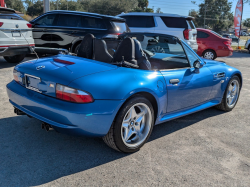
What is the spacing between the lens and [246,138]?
149 inches

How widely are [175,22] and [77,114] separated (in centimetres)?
941

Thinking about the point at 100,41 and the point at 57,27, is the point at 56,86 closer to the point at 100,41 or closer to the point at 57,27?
the point at 100,41

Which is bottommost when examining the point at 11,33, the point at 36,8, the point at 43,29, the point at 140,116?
the point at 140,116

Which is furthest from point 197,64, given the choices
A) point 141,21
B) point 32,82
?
point 141,21

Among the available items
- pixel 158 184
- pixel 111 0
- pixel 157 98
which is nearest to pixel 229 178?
pixel 158 184

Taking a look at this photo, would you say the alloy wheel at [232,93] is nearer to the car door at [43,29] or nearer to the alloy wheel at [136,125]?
the alloy wheel at [136,125]

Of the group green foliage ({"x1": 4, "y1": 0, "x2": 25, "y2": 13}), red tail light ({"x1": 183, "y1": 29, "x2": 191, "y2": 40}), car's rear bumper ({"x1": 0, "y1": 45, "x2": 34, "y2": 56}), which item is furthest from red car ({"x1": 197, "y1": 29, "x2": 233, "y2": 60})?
green foliage ({"x1": 4, "y1": 0, "x2": 25, "y2": 13})

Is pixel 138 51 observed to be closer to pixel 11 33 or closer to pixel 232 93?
pixel 232 93

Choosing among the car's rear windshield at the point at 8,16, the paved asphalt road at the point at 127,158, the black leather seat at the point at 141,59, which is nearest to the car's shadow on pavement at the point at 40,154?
the paved asphalt road at the point at 127,158

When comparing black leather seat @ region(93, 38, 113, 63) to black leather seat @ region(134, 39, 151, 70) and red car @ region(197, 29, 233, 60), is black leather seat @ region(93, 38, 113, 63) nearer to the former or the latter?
black leather seat @ region(134, 39, 151, 70)

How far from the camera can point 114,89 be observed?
276 centimetres

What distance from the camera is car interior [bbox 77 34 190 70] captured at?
135 inches

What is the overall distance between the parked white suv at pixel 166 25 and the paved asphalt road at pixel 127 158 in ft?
24.2

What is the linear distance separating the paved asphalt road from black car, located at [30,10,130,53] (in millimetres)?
5439
